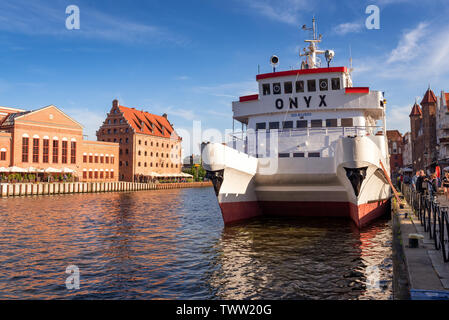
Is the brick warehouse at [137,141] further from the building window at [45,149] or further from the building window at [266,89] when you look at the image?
the building window at [266,89]

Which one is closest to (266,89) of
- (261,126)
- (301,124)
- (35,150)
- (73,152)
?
(261,126)

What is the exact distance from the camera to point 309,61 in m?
22.3

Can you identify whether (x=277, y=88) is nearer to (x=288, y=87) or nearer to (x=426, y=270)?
(x=288, y=87)

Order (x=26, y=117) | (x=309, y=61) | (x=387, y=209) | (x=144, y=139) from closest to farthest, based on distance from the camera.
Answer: (x=387, y=209) < (x=309, y=61) < (x=26, y=117) < (x=144, y=139)

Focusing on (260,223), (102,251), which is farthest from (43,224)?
(260,223)

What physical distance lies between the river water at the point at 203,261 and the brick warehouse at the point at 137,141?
195 feet

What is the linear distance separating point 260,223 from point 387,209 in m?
8.16

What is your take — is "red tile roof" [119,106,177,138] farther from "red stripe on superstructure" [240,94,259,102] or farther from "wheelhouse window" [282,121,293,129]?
"wheelhouse window" [282,121,293,129]

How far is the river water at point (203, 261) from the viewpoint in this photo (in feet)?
25.4

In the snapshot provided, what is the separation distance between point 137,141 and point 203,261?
68.7 metres

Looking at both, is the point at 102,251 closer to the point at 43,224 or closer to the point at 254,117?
the point at 43,224

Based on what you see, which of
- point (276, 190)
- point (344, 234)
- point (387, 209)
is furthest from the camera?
point (387, 209)

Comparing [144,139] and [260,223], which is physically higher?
[144,139]

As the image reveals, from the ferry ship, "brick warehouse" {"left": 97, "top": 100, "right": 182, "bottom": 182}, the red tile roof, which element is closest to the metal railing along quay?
the ferry ship
